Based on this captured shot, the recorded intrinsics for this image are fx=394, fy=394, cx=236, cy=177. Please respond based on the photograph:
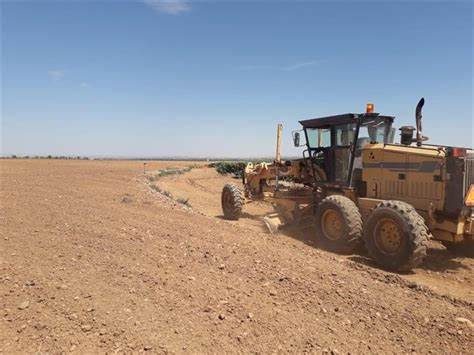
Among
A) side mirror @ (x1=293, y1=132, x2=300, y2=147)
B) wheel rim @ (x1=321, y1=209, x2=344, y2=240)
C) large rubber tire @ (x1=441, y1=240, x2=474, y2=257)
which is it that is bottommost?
large rubber tire @ (x1=441, y1=240, x2=474, y2=257)

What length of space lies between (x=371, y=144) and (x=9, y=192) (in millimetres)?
11930

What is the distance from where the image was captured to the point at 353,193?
325 inches

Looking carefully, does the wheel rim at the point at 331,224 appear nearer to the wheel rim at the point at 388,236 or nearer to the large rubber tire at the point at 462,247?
the wheel rim at the point at 388,236

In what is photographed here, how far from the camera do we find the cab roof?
8.11m

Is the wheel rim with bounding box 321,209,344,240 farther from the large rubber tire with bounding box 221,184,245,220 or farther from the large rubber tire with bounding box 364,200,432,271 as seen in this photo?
the large rubber tire with bounding box 221,184,245,220

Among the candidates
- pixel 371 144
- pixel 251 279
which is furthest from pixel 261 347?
pixel 371 144

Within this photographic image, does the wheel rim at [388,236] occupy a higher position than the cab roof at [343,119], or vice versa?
the cab roof at [343,119]

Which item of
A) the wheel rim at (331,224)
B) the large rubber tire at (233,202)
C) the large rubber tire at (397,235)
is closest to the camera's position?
the large rubber tire at (397,235)

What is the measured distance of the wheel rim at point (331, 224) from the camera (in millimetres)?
7586

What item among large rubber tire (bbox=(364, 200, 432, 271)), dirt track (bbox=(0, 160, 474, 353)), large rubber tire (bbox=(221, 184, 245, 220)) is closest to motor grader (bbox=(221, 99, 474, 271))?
large rubber tire (bbox=(364, 200, 432, 271))

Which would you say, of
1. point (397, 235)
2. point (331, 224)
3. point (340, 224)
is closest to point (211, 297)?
point (397, 235)

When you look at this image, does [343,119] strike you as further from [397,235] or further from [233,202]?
[233,202]

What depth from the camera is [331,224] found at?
7809 mm

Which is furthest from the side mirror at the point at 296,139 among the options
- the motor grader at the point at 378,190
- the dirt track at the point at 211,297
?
the dirt track at the point at 211,297
